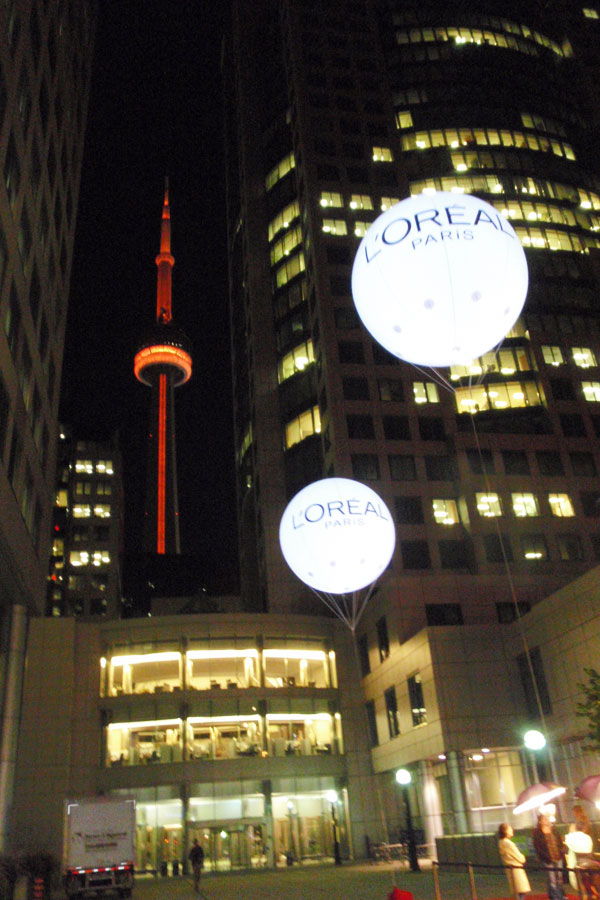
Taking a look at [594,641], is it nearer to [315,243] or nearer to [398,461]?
[398,461]

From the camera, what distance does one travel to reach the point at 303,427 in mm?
66312

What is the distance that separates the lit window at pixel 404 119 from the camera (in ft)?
262

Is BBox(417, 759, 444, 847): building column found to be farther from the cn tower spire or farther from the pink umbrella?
the cn tower spire

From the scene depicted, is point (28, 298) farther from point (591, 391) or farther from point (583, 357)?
point (583, 357)

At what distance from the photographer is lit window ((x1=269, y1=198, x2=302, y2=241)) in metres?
76.8

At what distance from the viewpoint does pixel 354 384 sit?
6122 cm

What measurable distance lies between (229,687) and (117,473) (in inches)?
3375

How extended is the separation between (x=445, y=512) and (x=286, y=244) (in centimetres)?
3483

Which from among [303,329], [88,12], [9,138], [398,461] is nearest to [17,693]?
[9,138]

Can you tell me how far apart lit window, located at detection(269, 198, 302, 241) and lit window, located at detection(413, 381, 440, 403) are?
24819mm

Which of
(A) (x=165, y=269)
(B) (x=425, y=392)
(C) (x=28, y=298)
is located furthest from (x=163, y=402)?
(C) (x=28, y=298)

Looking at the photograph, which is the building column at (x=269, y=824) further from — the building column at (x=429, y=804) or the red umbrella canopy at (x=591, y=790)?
the red umbrella canopy at (x=591, y=790)

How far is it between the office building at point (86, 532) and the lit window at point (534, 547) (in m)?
71.6

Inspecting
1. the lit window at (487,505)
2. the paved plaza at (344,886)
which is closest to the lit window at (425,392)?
the lit window at (487,505)
